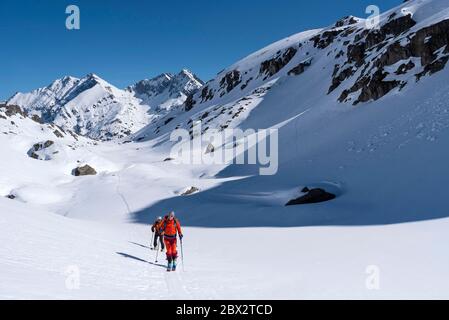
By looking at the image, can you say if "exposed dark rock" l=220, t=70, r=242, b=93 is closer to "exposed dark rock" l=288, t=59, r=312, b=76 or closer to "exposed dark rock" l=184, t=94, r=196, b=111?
"exposed dark rock" l=184, t=94, r=196, b=111

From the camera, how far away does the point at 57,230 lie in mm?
13625

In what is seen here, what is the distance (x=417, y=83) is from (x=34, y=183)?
45.5 m

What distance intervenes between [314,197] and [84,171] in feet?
130

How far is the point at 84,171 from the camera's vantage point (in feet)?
171

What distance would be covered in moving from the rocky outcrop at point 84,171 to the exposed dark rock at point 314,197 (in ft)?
124

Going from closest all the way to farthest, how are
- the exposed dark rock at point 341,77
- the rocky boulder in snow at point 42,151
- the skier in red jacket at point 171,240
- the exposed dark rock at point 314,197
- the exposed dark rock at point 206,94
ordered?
the skier in red jacket at point 171,240, the exposed dark rock at point 314,197, the exposed dark rock at point 341,77, the rocky boulder in snow at point 42,151, the exposed dark rock at point 206,94

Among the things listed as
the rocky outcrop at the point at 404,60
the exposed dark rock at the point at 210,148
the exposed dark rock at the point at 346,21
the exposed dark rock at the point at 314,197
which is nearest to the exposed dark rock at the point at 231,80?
the exposed dark rock at the point at 346,21

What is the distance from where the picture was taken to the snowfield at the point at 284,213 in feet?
28.2

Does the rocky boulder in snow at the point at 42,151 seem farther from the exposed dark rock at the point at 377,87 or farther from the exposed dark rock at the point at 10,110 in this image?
the exposed dark rock at the point at 377,87

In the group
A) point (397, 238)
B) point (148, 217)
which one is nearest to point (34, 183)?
point (148, 217)

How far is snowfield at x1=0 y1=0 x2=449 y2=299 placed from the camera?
8.60 meters

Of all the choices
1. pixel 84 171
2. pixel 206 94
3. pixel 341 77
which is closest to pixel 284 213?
pixel 84 171

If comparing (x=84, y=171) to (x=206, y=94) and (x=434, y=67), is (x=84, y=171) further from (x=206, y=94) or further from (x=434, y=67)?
(x=206, y=94)

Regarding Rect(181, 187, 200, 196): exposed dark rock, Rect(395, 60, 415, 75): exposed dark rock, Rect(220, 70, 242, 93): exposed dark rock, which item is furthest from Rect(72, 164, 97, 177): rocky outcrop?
Rect(220, 70, 242, 93): exposed dark rock
